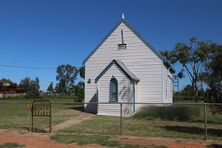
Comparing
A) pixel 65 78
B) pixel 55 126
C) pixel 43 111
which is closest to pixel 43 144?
pixel 43 111

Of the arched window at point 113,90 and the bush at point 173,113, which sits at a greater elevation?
the arched window at point 113,90

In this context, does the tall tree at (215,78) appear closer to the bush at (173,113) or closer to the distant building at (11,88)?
the bush at (173,113)

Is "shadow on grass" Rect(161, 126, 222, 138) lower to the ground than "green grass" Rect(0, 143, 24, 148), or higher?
higher

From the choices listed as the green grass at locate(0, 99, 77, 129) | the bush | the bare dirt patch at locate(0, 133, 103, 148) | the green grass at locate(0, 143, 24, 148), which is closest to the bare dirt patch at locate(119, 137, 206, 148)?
the bare dirt patch at locate(0, 133, 103, 148)

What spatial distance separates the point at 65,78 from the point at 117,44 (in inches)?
5026

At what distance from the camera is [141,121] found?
2119cm

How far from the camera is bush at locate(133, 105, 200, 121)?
22125mm

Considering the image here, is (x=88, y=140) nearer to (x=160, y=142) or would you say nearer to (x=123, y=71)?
(x=160, y=142)

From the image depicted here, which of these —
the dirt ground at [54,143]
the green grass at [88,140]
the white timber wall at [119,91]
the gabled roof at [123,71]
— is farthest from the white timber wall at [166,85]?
the green grass at [88,140]

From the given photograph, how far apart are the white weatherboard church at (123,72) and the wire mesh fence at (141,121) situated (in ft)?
2.22

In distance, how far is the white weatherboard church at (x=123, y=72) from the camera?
25.4m

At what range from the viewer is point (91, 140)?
44.3 ft

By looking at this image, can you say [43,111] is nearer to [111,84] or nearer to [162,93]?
[111,84]

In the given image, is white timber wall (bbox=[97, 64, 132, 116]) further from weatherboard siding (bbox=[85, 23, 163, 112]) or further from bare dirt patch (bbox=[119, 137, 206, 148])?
bare dirt patch (bbox=[119, 137, 206, 148])
